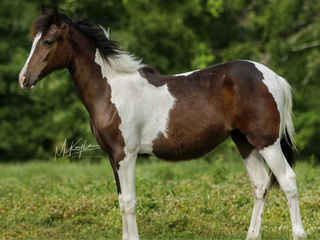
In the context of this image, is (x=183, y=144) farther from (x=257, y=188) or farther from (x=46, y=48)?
(x=46, y=48)

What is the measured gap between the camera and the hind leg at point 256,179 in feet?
12.6

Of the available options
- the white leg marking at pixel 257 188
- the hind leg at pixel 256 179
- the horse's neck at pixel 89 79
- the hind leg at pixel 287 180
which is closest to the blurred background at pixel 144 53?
the horse's neck at pixel 89 79

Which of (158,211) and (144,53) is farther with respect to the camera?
(144,53)

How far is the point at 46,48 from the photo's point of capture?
3645 millimetres

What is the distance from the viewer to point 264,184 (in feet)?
12.9

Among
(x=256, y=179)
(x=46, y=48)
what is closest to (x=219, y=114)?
(x=256, y=179)

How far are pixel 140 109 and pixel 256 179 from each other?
5.35 ft

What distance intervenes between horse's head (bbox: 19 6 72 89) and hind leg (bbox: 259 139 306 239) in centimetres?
248

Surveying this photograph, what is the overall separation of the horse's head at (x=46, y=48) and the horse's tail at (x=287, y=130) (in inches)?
99.2

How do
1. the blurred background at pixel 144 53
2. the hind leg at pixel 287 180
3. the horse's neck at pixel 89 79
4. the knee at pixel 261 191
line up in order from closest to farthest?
the hind leg at pixel 287 180 → the horse's neck at pixel 89 79 → the knee at pixel 261 191 → the blurred background at pixel 144 53

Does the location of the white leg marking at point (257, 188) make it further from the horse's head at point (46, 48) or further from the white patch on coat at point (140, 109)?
the horse's head at point (46, 48)

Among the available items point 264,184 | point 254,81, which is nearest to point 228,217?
point 264,184

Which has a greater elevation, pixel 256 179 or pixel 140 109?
pixel 140 109

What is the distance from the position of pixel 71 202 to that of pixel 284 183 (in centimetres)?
334
